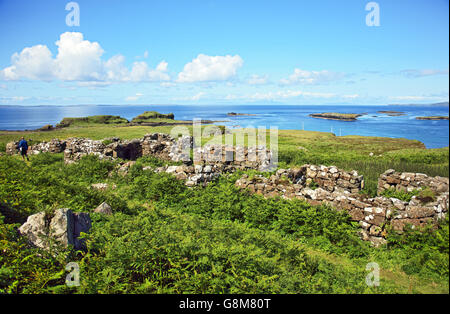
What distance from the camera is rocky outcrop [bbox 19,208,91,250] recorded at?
501cm

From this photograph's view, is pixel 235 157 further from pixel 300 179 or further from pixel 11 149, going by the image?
pixel 11 149

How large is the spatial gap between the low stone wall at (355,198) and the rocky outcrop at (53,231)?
6.09 m

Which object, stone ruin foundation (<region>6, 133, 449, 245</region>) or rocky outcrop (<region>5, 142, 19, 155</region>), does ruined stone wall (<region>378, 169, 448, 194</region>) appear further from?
Result: rocky outcrop (<region>5, 142, 19, 155</region>)

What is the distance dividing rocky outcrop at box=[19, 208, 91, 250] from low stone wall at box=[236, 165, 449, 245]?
6085 mm

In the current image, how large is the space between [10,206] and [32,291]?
4.05 metres

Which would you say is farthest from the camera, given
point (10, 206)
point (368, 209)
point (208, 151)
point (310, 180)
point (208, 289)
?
point (208, 151)

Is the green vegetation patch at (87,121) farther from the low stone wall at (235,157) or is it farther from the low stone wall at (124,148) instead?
the low stone wall at (235,157)

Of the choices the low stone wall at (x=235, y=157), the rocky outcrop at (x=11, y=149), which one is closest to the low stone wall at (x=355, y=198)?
the low stone wall at (x=235, y=157)

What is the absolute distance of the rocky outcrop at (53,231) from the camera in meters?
5.01

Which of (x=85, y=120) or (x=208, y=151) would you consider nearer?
(x=208, y=151)

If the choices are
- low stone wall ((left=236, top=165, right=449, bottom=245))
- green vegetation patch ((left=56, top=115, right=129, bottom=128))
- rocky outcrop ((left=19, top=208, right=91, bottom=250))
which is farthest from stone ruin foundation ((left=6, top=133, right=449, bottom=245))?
green vegetation patch ((left=56, top=115, right=129, bottom=128))

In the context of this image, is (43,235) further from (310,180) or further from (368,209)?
(310,180)

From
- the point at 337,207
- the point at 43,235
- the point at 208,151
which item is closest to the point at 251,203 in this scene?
the point at 337,207
